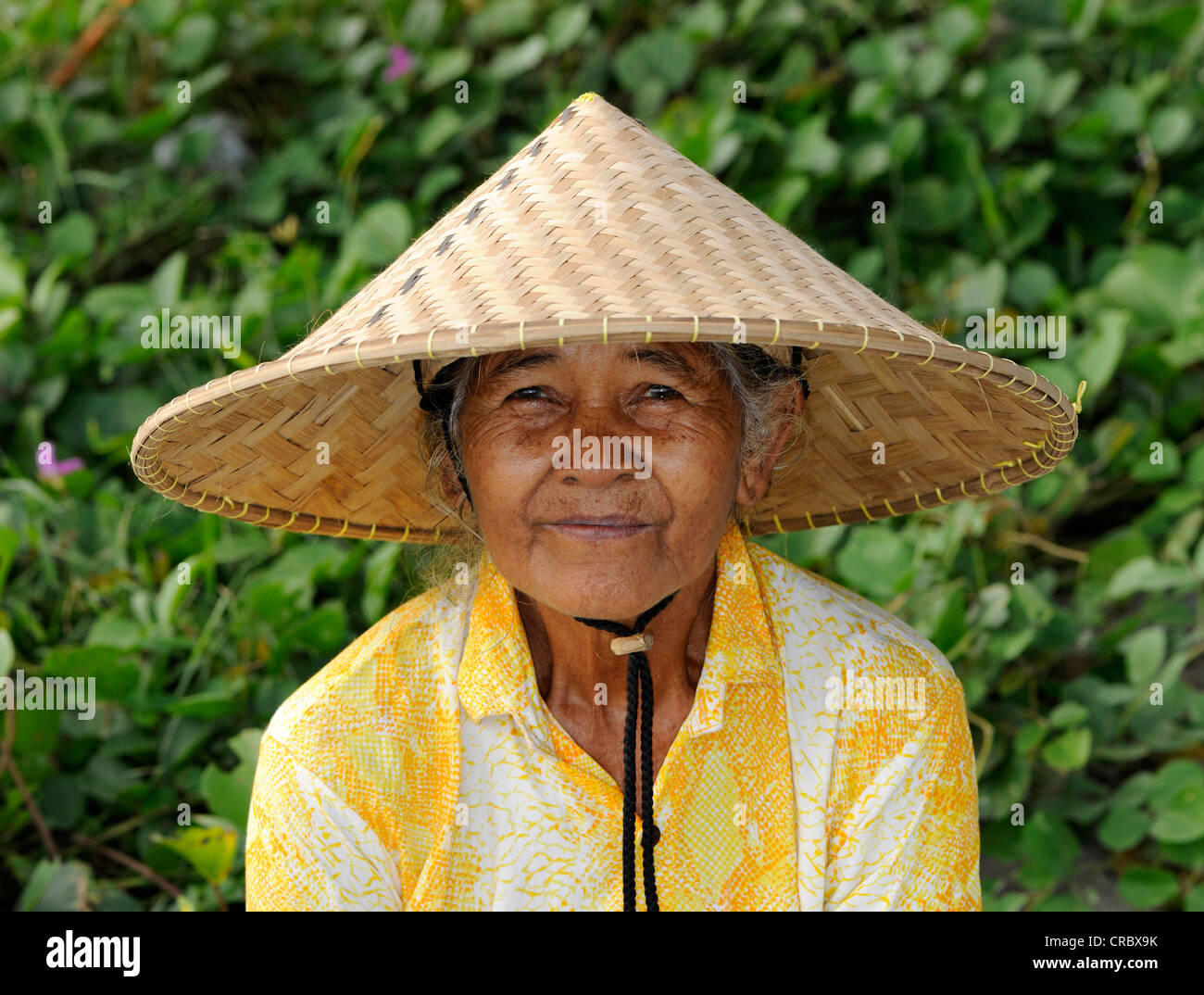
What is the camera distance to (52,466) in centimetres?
240

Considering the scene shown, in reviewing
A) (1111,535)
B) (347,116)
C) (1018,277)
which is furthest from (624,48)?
(1111,535)

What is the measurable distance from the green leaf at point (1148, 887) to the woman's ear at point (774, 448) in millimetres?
998

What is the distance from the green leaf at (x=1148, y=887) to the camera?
2.05m

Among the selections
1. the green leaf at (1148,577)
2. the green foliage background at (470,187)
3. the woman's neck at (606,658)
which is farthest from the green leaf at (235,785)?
the green leaf at (1148,577)

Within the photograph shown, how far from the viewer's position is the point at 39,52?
306cm

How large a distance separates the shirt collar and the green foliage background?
2.02 feet

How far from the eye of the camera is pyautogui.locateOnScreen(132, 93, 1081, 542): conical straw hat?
3.73 feet

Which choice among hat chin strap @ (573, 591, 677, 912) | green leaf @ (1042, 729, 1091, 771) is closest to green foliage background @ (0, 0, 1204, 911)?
green leaf @ (1042, 729, 1091, 771)

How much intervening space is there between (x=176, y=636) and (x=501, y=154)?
1386 mm

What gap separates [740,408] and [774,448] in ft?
0.39

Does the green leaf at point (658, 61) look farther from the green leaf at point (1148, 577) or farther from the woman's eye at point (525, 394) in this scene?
the woman's eye at point (525, 394)

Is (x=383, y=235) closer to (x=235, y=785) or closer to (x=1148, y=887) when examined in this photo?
(x=235, y=785)

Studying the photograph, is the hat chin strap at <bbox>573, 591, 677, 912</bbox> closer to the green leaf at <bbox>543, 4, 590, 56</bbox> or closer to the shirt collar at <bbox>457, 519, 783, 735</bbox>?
the shirt collar at <bbox>457, 519, 783, 735</bbox>

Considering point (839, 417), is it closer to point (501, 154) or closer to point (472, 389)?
point (472, 389)
